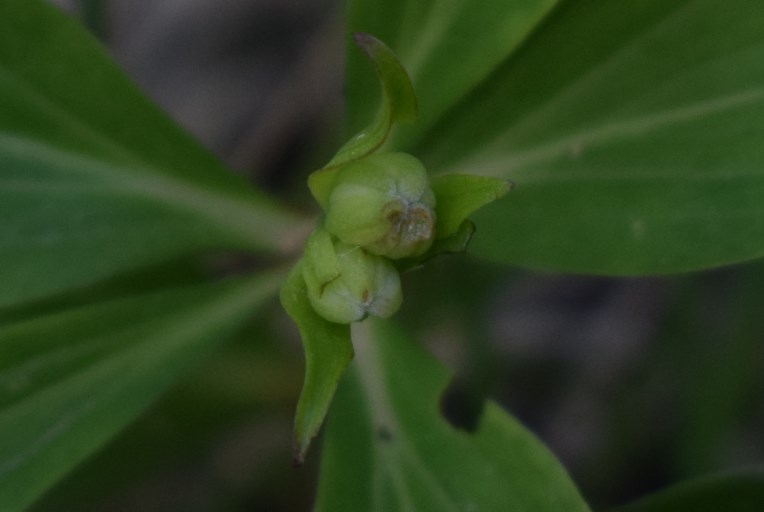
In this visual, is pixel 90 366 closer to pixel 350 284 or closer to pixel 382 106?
pixel 350 284

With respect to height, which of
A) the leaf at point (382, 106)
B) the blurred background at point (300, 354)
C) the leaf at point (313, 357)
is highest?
the leaf at point (382, 106)

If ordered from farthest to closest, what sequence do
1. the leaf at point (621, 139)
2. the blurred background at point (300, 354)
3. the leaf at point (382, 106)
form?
the blurred background at point (300, 354) → the leaf at point (621, 139) → the leaf at point (382, 106)

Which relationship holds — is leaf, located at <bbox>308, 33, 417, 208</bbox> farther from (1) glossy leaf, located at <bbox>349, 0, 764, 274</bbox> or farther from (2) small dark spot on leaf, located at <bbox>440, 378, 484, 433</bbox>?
(2) small dark spot on leaf, located at <bbox>440, 378, 484, 433</bbox>

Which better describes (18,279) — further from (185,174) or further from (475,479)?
(475,479)

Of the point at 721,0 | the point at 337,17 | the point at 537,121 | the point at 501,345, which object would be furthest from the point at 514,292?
the point at 721,0

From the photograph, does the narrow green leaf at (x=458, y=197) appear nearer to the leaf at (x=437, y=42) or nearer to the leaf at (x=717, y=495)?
the leaf at (x=437, y=42)

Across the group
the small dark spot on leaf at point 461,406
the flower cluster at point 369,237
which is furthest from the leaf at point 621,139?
the flower cluster at point 369,237

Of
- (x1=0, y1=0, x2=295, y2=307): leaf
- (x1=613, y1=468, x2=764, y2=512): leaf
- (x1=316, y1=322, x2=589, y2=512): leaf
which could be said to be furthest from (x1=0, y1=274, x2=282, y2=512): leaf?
(x1=613, y1=468, x2=764, y2=512): leaf
